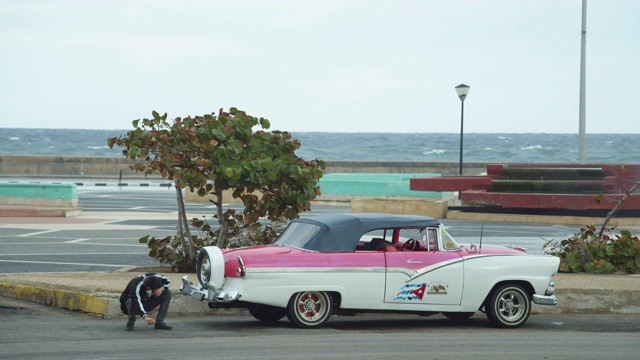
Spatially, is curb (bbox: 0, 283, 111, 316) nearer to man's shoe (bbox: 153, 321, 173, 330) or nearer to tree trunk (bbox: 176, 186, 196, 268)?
man's shoe (bbox: 153, 321, 173, 330)

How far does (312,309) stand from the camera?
1163 centimetres

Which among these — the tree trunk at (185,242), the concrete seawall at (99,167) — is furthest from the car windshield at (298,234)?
the concrete seawall at (99,167)

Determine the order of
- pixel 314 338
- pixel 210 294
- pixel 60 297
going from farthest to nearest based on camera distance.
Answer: pixel 60 297 → pixel 210 294 → pixel 314 338

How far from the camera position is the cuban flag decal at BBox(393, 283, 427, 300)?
38.9 ft

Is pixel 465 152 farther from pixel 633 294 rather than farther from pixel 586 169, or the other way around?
pixel 633 294

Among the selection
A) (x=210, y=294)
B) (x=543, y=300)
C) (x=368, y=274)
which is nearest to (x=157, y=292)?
(x=210, y=294)

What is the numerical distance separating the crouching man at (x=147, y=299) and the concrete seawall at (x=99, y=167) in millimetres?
52519

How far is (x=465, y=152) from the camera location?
132 meters

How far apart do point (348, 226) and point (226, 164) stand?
359cm

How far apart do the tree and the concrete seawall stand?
159 ft

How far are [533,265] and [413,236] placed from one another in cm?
146

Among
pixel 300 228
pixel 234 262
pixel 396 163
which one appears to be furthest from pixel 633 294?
pixel 396 163

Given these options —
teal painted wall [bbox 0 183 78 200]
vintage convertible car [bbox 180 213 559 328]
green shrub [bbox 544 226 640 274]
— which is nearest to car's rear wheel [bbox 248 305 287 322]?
vintage convertible car [bbox 180 213 559 328]

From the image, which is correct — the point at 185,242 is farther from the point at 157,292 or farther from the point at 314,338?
the point at 314,338
